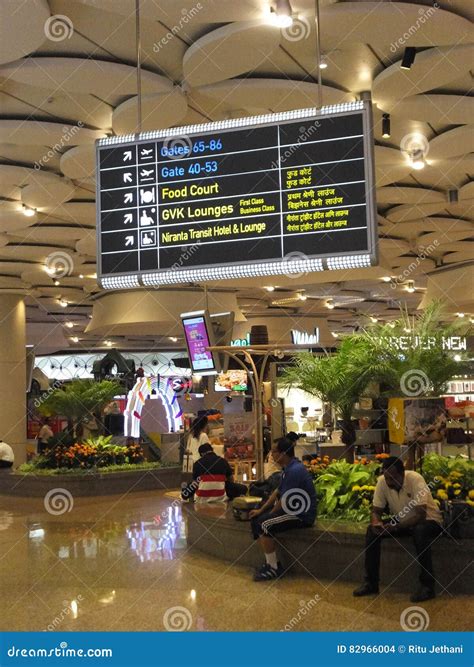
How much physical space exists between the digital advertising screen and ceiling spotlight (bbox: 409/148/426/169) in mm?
4303

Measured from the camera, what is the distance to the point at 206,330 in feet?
43.7

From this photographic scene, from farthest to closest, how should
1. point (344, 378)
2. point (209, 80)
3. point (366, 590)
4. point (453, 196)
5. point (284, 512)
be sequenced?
point (453, 196), point (344, 378), point (284, 512), point (209, 80), point (366, 590)

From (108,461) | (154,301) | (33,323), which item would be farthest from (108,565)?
(33,323)

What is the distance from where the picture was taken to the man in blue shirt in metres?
7.55

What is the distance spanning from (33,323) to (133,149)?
25461 mm

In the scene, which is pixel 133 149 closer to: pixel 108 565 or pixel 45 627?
pixel 45 627

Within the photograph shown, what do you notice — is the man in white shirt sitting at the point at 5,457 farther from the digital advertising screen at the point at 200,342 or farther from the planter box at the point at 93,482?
the digital advertising screen at the point at 200,342
